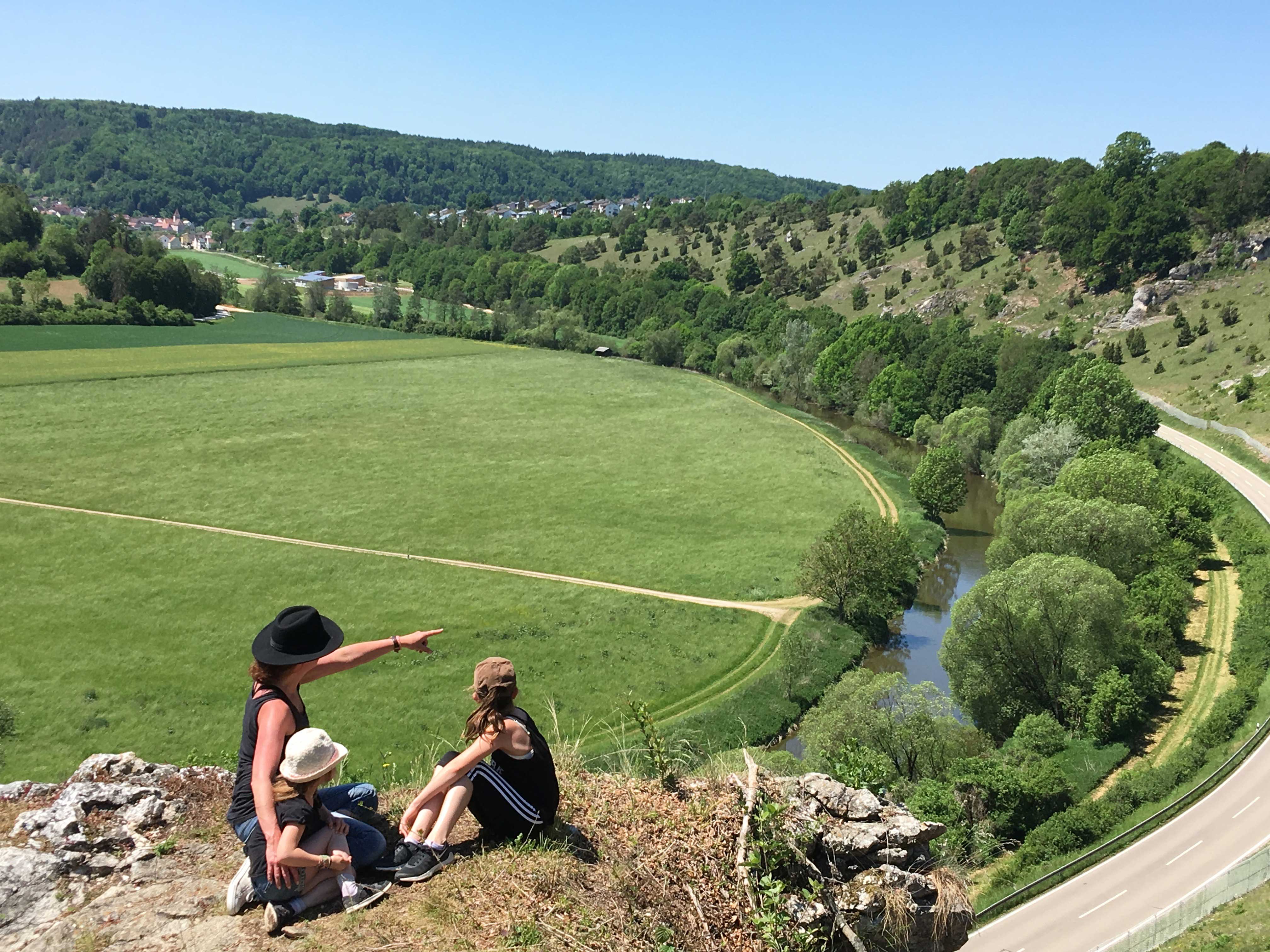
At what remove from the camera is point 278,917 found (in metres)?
7.50

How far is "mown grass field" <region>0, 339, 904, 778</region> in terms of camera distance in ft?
112

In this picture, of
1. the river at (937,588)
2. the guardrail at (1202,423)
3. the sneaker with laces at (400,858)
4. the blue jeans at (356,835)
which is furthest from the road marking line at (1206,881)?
the guardrail at (1202,423)

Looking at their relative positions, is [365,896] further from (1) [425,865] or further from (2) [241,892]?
(2) [241,892]

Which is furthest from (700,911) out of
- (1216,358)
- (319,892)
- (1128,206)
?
(1128,206)

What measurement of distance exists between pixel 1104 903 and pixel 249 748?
81.8ft

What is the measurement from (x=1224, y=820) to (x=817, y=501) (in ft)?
117

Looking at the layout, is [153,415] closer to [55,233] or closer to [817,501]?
[817,501]

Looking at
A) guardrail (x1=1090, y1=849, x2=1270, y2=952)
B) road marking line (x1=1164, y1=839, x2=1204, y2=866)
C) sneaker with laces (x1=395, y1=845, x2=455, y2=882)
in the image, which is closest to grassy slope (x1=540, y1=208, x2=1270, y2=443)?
road marking line (x1=1164, y1=839, x2=1204, y2=866)

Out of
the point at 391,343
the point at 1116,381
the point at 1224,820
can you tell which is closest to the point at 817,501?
the point at 1116,381

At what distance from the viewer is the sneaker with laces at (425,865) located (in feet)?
26.2

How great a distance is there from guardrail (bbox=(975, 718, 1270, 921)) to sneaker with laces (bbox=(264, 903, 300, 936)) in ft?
69.2

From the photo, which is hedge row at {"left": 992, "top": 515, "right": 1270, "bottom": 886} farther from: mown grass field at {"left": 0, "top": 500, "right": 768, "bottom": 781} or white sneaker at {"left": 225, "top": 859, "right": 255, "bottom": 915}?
white sneaker at {"left": 225, "top": 859, "right": 255, "bottom": 915}

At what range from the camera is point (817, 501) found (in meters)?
61.3

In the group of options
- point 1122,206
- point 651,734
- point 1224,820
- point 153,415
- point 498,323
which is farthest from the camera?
point 498,323
